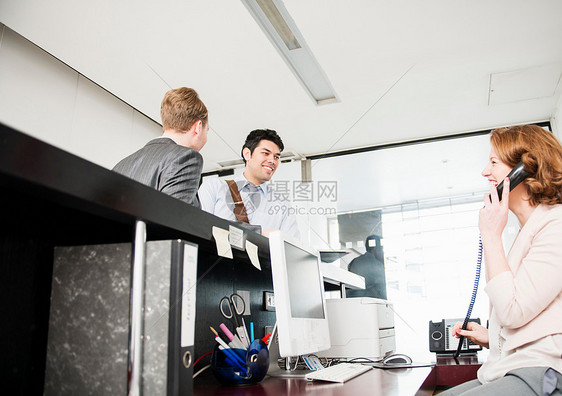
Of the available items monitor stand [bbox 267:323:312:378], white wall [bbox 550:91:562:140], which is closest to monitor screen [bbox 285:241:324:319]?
monitor stand [bbox 267:323:312:378]

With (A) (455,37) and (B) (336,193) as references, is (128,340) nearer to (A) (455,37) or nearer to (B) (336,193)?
(A) (455,37)

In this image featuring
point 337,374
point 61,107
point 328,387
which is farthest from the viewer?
point 61,107

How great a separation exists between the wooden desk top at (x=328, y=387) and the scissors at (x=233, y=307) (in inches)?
8.1

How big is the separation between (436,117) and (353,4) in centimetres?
168

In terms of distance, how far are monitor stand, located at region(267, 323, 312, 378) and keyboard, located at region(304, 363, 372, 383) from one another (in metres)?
0.07

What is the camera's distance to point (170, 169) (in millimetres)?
1221

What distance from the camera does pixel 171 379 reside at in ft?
1.93

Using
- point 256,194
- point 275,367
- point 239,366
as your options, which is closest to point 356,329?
point 275,367

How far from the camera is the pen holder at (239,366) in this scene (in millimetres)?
1006

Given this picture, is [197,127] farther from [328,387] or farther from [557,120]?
[557,120]

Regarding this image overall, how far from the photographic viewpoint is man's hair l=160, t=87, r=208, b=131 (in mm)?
1573

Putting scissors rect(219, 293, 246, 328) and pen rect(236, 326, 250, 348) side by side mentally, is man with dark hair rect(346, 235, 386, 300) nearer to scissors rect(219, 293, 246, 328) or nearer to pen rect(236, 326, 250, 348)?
scissors rect(219, 293, 246, 328)

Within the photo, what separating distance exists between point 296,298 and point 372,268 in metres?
3.74

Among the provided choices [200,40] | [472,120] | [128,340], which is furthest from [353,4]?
[128,340]
